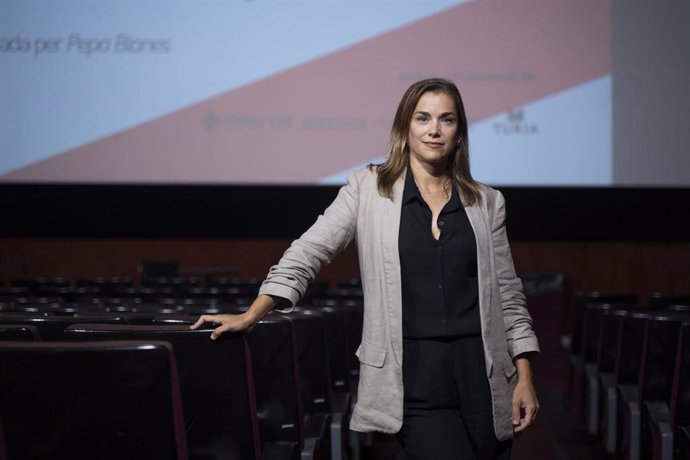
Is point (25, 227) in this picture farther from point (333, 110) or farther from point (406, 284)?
point (406, 284)

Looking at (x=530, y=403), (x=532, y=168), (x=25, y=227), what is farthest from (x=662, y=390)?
(x=25, y=227)

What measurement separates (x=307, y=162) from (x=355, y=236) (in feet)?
22.9

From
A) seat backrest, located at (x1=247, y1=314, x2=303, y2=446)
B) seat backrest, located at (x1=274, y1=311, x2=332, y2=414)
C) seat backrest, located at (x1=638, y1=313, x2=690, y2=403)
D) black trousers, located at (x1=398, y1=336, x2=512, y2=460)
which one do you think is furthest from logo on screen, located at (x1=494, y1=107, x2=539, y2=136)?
black trousers, located at (x1=398, y1=336, x2=512, y2=460)

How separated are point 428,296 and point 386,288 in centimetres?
10

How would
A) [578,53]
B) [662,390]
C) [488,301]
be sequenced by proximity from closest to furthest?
[488,301] → [662,390] → [578,53]

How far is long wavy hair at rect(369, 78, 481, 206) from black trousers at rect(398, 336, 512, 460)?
363mm

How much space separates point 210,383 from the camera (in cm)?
188

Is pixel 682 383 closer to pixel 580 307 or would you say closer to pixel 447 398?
pixel 447 398

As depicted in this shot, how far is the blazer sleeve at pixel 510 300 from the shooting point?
207 cm

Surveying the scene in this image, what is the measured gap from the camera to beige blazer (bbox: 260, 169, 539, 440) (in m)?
1.94

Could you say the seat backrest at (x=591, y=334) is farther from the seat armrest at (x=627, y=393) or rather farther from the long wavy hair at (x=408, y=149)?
the long wavy hair at (x=408, y=149)

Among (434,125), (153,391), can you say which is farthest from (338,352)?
(153,391)

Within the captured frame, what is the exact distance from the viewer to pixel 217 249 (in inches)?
411

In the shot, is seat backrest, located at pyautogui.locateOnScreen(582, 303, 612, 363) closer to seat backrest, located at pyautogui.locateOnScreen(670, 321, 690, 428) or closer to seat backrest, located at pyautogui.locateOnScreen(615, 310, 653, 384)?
seat backrest, located at pyautogui.locateOnScreen(615, 310, 653, 384)
